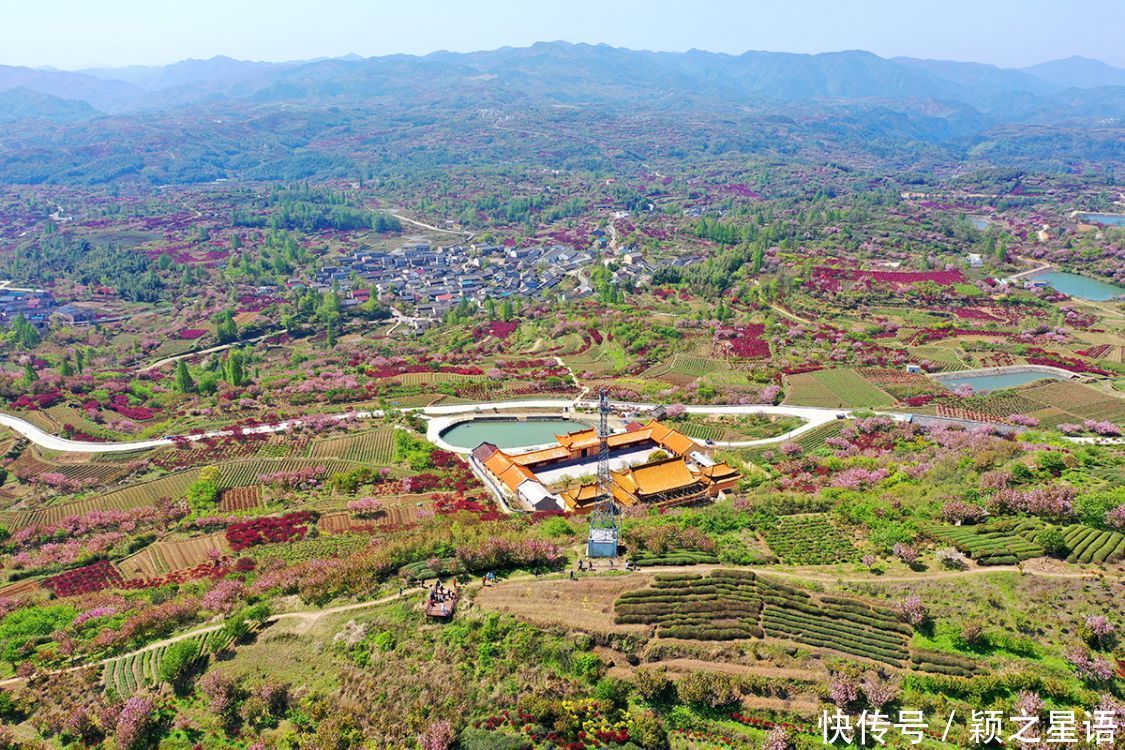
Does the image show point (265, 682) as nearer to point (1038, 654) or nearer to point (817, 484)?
point (1038, 654)

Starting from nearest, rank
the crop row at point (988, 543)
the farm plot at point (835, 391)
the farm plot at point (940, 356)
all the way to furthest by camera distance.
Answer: the crop row at point (988, 543), the farm plot at point (835, 391), the farm plot at point (940, 356)

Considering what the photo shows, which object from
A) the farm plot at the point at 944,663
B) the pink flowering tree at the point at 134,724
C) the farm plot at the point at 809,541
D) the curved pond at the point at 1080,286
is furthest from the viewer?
the curved pond at the point at 1080,286

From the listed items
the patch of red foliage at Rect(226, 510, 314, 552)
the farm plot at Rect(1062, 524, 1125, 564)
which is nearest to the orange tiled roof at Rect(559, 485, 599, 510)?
the patch of red foliage at Rect(226, 510, 314, 552)

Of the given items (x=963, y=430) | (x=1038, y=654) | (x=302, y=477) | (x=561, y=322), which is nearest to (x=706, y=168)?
(x=561, y=322)

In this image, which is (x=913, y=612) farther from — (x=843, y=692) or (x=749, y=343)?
(x=749, y=343)

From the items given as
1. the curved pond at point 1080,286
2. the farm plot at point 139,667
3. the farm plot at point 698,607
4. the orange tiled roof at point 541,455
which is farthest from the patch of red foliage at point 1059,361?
the farm plot at point 139,667

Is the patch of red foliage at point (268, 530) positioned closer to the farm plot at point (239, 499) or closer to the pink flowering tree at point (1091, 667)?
the farm plot at point (239, 499)

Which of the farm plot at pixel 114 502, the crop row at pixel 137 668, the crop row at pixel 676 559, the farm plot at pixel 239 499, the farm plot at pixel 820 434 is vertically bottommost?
the farm plot at pixel 114 502

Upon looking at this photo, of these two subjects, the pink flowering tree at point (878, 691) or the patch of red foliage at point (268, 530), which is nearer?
the pink flowering tree at point (878, 691)
